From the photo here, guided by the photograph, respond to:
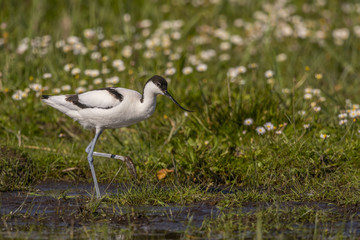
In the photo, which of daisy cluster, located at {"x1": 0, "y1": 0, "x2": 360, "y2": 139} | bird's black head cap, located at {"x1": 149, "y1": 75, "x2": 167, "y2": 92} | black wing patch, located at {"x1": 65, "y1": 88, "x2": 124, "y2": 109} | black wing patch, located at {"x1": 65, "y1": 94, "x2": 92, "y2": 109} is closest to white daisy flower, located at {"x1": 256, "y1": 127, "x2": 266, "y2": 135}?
daisy cluster, located at {"x1": 0, "y1": 0, "x2": 360, "y2": 139}

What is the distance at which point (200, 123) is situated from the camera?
22.2 feet

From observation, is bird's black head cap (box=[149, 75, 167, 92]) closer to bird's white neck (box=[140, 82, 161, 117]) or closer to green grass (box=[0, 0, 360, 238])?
bird's white neck (box=[140, 82, 161, 117])

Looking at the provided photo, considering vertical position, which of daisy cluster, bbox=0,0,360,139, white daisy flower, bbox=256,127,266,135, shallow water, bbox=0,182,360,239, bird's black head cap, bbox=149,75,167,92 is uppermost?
daisy cluster, bbox=0,0,360,139

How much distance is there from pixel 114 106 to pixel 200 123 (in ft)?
4.49

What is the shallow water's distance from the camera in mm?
4371

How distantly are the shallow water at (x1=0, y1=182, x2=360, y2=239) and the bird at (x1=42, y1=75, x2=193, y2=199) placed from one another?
1.80 ft

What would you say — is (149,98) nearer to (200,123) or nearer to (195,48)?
(200,123)

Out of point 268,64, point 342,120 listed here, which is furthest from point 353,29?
point 342,120

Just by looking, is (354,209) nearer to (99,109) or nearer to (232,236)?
(232,236)

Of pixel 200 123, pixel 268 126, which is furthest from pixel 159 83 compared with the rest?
pixel 268 126

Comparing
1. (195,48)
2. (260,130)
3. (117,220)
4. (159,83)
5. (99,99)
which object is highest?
(195,48)

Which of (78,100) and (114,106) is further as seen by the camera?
(78,100)

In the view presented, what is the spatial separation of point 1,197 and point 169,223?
67.4 inches

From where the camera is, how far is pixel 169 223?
183 inches
